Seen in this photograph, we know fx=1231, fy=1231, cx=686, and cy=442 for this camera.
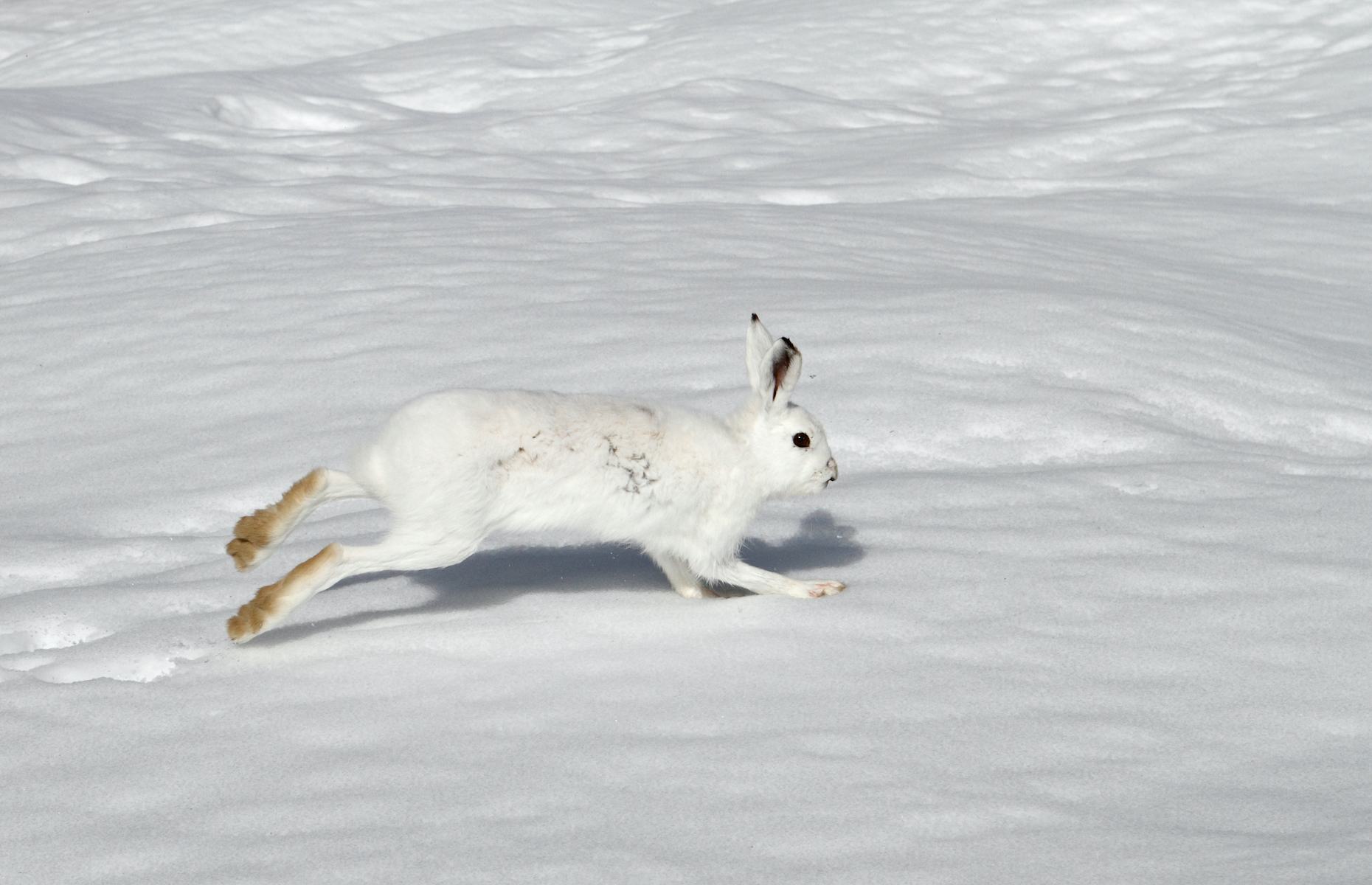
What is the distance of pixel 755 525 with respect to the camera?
172 inches

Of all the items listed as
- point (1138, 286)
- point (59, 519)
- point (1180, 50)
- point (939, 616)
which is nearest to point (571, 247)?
point (1138, 286)

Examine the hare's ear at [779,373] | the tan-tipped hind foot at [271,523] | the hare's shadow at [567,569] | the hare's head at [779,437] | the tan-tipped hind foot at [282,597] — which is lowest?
the hare's shadow at [567,569]

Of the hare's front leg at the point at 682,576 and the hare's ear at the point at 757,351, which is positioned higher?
the hare's ear at the point at 757,351

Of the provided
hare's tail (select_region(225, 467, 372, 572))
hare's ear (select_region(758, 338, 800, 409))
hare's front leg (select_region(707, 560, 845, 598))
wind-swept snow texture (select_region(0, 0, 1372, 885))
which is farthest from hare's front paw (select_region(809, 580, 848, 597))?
hare's tail (select_region(225, 467, 372, 572))

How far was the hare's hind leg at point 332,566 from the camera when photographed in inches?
122

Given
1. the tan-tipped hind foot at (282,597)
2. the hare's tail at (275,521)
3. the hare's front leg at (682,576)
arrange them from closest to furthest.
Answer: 1. the tan-tipped hind foot at (282,597)
2. the hare's tail at (275,521)
3. the hare's front leg at (682,576)

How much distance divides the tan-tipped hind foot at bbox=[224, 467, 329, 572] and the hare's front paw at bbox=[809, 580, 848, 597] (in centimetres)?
138

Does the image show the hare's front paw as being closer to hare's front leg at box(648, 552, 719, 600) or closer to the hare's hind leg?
hare's front leg at box(648, 552, 719, 600)

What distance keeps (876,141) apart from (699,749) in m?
9.11

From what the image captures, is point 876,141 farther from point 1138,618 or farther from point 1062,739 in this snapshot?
point 1062,739

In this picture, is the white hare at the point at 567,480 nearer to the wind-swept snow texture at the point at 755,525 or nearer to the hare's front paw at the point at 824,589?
the hare's front paw at the point at 824,589

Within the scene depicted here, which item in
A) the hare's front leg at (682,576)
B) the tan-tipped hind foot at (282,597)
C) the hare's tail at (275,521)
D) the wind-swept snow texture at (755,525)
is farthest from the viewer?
the hare's front leg at (682,576)

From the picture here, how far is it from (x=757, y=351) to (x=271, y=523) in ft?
4.60

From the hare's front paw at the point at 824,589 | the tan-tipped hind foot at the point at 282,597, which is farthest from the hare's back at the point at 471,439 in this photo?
the hare's front paw at the point at 824,589
